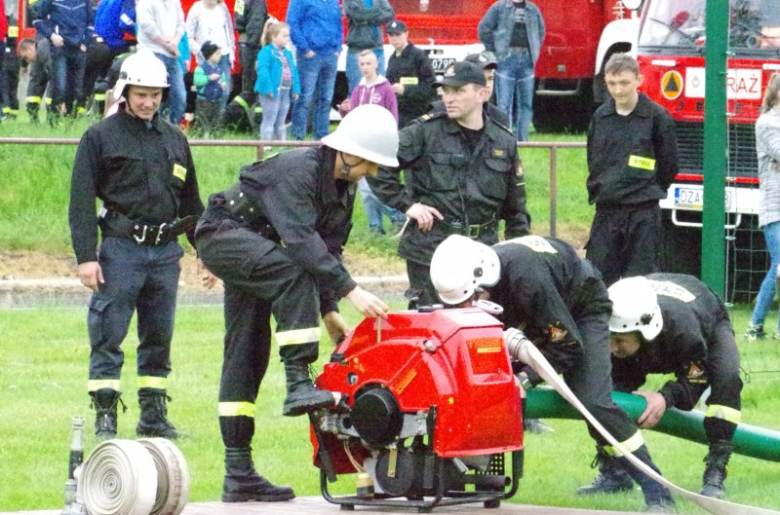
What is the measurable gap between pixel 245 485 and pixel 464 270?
5.05ft

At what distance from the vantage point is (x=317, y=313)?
7.91 metres

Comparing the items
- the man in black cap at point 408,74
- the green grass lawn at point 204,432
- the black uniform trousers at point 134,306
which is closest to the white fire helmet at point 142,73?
the black uniform trousers at point 134,306

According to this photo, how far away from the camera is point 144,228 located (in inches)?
386

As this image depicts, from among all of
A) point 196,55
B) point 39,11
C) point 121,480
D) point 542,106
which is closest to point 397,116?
point 196,55

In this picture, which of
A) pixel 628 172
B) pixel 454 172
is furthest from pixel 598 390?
pixel 628 172

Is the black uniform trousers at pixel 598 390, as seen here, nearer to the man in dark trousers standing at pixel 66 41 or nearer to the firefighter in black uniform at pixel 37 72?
the man in dark trousers standing at pixel 66 41

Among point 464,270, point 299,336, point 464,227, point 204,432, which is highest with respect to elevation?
point 464,270

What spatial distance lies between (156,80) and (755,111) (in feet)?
22.5

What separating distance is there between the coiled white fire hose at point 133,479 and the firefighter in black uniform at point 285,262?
703mm

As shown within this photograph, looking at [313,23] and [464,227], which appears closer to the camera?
[464,227]

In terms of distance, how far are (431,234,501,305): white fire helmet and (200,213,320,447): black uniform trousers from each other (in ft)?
1.91

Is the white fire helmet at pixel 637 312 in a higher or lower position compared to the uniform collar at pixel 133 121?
lower

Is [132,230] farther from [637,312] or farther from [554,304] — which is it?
[637,312]

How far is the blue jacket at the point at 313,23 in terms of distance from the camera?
18766 mm
